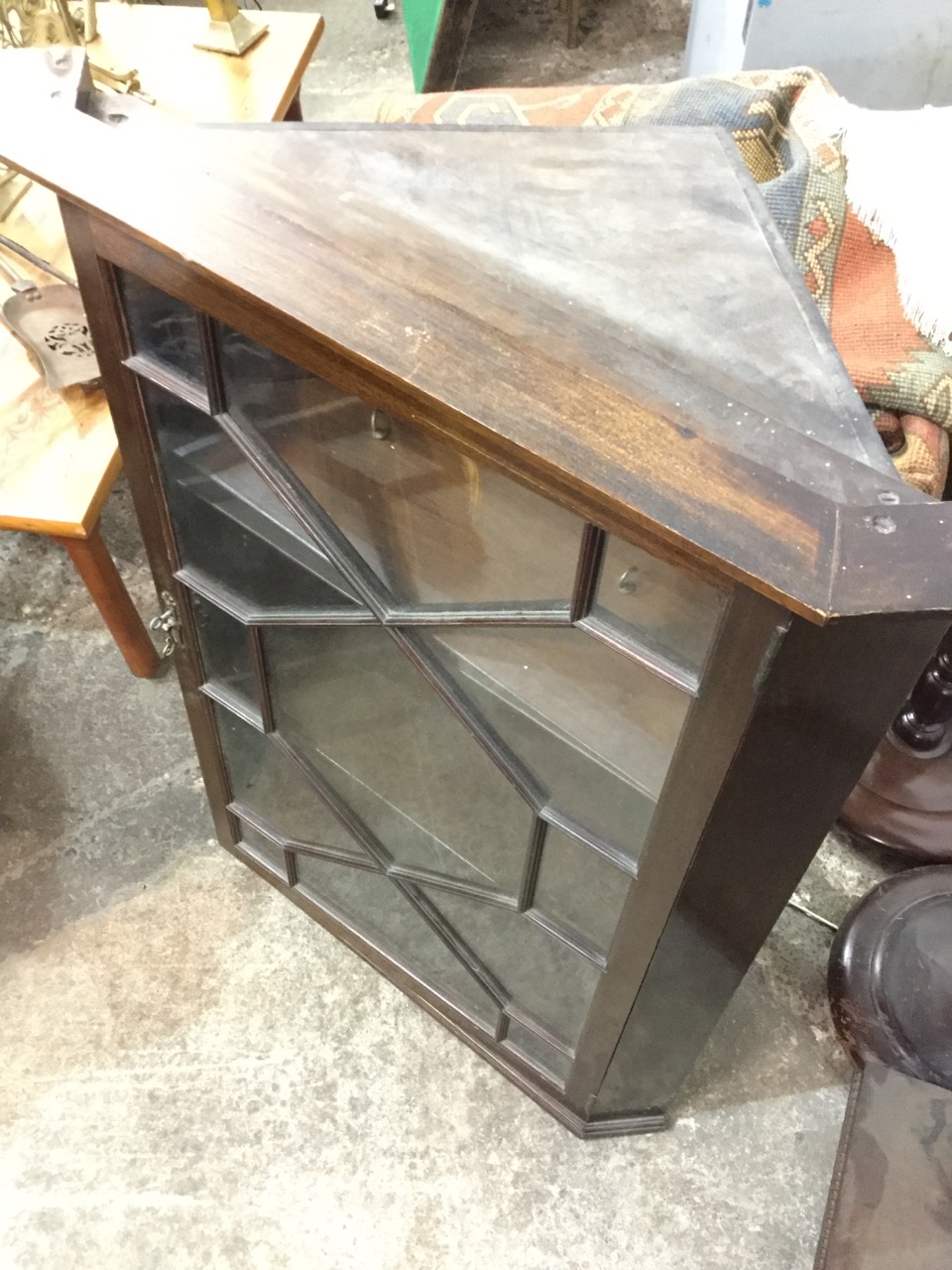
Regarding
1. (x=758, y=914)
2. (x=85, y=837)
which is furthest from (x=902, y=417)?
(x=85, y=837)

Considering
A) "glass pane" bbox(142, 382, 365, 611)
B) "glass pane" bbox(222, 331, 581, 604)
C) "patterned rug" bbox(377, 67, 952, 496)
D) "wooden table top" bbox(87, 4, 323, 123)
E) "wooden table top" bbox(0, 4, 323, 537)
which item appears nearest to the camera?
"glass pane" bbox(222, 331, 581, 604)

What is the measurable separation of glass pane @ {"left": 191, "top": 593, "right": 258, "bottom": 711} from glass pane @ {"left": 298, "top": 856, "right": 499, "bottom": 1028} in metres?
0.29

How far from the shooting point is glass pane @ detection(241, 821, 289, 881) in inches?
48.7

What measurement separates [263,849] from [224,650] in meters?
0.41

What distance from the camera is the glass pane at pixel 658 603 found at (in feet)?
1.72

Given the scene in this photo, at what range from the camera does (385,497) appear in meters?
0.70

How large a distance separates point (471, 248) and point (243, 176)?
0.15m

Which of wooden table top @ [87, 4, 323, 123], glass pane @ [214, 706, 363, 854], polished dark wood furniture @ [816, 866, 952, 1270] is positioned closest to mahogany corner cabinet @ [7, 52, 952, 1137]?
glass pane @ [214, 706, 363, 854]

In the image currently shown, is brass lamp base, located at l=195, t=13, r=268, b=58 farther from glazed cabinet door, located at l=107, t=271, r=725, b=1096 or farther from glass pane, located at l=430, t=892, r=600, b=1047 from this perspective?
glass pane, located at l=430, t=892, r=600, b=1047

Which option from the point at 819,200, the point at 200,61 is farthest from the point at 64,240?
the point at 819,200

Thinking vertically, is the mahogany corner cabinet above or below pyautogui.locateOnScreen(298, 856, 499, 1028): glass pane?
above

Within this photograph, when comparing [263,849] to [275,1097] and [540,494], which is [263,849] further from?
[540,494]

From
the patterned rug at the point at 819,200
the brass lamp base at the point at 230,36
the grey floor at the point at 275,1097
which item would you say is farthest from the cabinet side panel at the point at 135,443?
the brass lamp base at the point at 230,36

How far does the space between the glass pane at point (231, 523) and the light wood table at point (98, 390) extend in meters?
0.40
